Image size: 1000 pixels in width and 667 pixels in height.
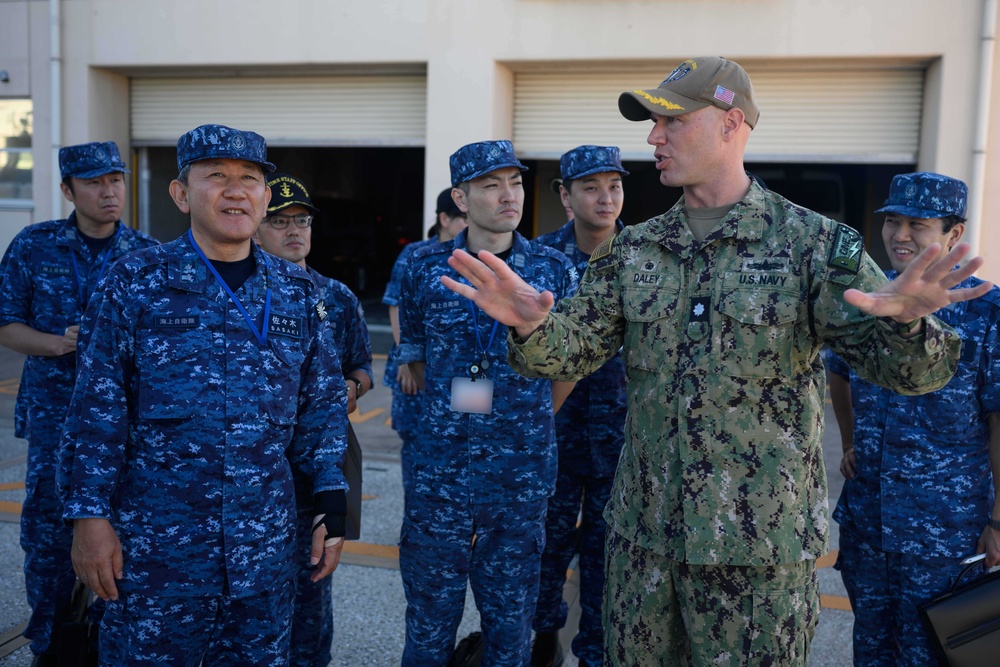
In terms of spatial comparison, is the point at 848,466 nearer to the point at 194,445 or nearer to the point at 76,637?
the point at 194,445

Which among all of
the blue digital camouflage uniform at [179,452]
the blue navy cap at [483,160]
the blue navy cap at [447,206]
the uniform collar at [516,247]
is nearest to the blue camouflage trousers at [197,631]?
the blue digital camouflage uniform at [179,452]

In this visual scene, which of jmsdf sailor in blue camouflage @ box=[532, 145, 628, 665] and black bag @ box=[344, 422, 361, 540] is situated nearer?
Result: black bag @ box=[344, 422, 361, 540]

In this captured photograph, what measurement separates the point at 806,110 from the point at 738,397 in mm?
8509

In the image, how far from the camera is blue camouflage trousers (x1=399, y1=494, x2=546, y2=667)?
121 inches

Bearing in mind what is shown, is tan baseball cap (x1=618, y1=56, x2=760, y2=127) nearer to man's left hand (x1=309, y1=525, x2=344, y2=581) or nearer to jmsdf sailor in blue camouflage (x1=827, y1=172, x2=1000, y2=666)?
jmsdf sailor in blue camouflage (x1=827, y1=172, x2=1000, y2=666)

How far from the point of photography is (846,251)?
2.13 m

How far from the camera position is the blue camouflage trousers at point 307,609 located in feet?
10.1

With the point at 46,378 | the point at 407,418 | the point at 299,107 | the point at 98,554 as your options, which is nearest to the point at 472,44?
the point at 299,107

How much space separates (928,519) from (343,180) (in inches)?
644

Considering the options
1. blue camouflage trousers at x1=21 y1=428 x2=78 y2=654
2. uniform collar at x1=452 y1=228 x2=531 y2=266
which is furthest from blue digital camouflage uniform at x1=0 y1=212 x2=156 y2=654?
uniform collar at x1=452 y1=228 x2=531 y2=266

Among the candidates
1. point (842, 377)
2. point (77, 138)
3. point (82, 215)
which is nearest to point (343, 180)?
point (77, 138)

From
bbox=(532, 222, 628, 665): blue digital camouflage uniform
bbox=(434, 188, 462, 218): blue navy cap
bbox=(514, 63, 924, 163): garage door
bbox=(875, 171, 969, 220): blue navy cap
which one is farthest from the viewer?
bbox=(514, 63, 924, 163): garage door

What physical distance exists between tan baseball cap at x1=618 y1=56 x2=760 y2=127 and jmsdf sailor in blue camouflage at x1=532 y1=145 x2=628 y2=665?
1.52 metres

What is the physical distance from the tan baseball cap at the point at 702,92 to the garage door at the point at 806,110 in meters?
7.92
